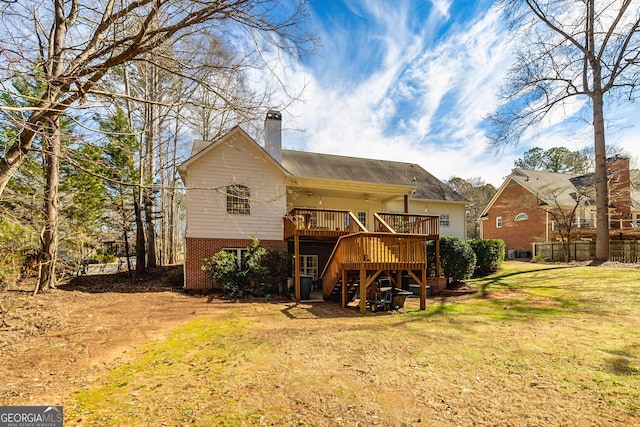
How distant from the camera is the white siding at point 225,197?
1298 centimetres

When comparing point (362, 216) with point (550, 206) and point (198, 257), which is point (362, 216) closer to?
point (198, 257)

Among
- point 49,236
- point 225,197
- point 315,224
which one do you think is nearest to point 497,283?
point 315,224

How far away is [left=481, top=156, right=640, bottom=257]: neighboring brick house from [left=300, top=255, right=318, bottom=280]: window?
18529 millimetres

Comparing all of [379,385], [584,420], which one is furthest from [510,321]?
[379,385]

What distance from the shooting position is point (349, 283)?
1076 centimetres

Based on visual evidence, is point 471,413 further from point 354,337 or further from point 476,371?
point 354,337

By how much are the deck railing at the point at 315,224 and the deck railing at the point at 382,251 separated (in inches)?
63.9

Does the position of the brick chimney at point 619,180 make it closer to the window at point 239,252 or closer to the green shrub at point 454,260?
the green shrub at point 454,260

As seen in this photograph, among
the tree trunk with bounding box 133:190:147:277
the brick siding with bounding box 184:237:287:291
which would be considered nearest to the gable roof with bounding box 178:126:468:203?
the tree trunk with bounding box 133:190:147:277

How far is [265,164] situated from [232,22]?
9136 millimetres

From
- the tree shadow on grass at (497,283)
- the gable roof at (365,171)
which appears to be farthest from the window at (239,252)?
the tree shadow on grass at (497,283)

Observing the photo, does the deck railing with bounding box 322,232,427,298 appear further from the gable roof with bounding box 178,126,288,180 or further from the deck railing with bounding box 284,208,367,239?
the gable roof with bounding box 178,126,288,180

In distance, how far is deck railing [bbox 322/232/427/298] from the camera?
9.24 meters

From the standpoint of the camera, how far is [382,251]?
375 inches
